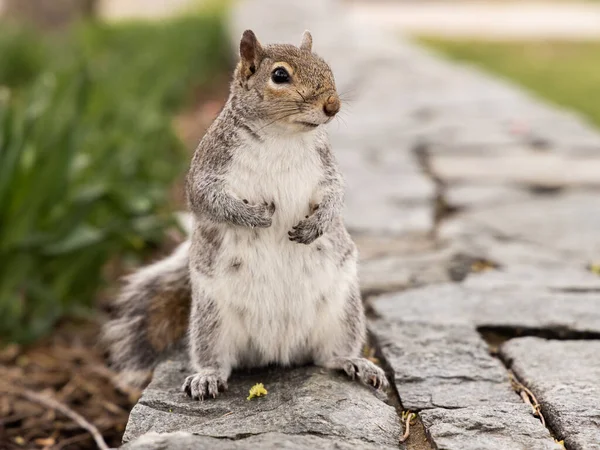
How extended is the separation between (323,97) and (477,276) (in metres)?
1.33

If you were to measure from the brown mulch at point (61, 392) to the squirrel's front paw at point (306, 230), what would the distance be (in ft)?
2.85

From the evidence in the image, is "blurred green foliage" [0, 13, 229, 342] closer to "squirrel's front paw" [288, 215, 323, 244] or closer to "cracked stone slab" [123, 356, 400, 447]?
"cracked stone slab" [123, 356, 400, 447]

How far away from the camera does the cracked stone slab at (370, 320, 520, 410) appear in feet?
7.95

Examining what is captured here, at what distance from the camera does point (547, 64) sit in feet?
37.8

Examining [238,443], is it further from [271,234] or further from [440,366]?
[440,366]

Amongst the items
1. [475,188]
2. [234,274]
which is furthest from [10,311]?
[475,188]

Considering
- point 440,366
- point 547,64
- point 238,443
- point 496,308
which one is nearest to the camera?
point 238,443

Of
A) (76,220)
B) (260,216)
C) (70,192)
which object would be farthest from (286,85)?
(70,192)

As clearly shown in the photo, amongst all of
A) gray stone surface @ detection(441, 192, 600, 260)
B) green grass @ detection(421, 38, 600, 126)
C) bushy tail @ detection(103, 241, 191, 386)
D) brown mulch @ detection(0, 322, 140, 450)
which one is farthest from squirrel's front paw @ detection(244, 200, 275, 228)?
green grass @ detection(421, 38, 600, 126)

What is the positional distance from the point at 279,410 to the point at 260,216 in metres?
0.49

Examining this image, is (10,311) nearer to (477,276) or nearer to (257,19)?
(477,276)

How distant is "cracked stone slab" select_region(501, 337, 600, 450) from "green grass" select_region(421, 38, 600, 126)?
5.58m

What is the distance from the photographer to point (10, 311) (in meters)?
3.58

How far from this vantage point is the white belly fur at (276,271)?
2418 mm
